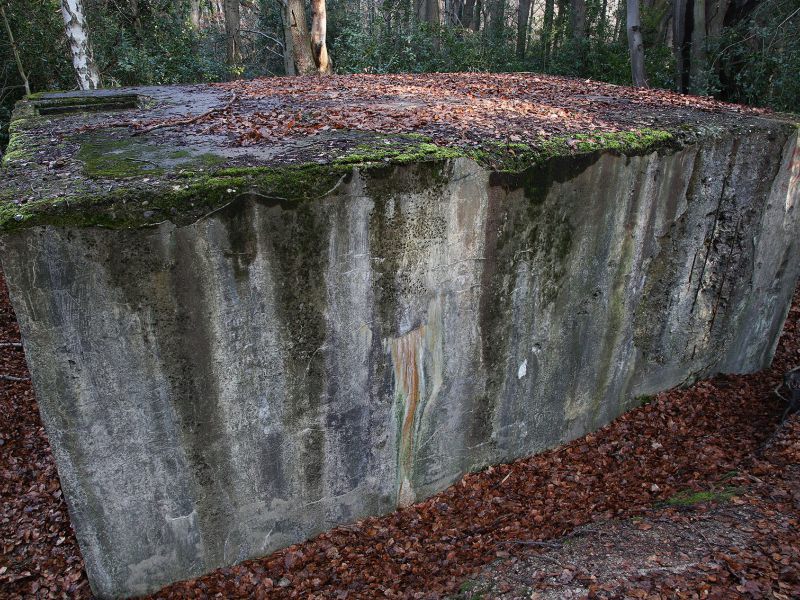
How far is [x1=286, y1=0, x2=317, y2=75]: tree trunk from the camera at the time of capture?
462 inches

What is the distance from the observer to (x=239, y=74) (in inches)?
624

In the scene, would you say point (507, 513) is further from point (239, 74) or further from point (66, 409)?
point (239, 74)

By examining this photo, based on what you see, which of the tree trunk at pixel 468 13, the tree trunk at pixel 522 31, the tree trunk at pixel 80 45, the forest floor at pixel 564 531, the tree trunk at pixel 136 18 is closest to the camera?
the forest floor at pixel 564 531

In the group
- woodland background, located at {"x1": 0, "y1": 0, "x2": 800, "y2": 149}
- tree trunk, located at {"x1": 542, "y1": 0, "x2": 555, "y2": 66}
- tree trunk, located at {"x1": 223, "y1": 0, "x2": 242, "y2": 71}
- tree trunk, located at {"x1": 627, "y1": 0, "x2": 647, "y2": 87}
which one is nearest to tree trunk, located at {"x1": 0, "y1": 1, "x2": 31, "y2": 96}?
woodland background, located at {"x1": 0, "y1": 0, "x2": 800, "y2": 149}

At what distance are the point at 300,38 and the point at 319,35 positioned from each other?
0.36 m

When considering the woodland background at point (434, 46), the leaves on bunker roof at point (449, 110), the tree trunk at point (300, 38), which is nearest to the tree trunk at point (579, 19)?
the woodland background at point (434, 46)

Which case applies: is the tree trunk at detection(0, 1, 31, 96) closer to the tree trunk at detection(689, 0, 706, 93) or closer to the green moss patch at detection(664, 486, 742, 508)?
the tree trunk at detection(689, 0, 706, 93)

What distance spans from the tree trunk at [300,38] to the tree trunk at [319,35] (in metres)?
0.10

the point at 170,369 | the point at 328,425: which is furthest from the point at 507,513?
the point at 170,369

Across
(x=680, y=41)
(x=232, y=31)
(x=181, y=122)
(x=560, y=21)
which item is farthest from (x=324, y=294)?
(x=232, y=31)

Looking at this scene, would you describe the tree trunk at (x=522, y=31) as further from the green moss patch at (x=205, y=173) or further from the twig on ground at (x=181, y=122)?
the green moss patch at (x=205, y=173)

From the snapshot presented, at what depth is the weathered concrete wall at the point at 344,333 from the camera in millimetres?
3564

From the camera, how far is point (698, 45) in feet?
37.0

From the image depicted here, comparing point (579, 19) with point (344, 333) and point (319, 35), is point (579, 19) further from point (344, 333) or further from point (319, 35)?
point (344, 333)
